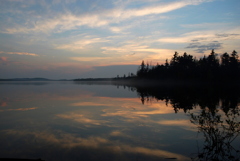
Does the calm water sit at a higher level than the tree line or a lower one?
lower

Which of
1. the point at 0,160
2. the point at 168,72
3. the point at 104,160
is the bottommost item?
the point at 104,160

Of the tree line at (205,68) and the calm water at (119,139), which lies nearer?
A: the calm water at (119,139)

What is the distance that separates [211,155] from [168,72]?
104m

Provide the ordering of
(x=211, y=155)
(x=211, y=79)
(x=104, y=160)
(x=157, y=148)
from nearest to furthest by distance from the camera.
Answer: (x=104, y=160)
(x=211, y=155)
(x=157, y=148)
(x=211, y=79)

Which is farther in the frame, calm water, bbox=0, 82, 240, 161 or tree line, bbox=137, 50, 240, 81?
tree line, bbox=137, 50, 240, 81

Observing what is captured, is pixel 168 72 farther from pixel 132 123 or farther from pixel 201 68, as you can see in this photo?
pixel 132 123

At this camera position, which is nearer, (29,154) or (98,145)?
(29,154)

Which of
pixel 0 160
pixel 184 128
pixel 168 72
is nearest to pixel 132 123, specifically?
pixel 184 128

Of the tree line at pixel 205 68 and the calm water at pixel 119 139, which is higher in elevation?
the tree line at pixel 205 68

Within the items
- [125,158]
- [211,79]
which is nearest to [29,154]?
[125,158]

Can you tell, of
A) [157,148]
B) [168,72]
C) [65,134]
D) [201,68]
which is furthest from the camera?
[168,72]

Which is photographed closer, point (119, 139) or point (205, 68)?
point (119, 139)

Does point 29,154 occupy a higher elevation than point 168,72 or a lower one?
lower

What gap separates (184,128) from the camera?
1245 centimetres
